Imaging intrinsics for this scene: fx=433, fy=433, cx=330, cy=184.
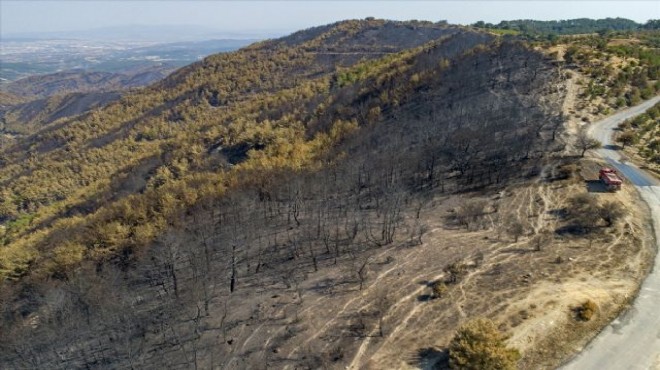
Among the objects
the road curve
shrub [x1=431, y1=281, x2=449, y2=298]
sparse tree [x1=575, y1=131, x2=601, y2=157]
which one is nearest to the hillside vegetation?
shrub [x1=431, y1=281, x2=449, y2=298]

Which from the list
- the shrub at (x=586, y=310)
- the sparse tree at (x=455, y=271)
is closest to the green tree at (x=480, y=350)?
the shrub at (x=586, y=310)

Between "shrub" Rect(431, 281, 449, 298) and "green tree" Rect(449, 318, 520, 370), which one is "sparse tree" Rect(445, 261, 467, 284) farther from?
"green tree" Rect(449, 318, 520, 370)

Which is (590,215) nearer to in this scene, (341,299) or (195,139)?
(341,299)

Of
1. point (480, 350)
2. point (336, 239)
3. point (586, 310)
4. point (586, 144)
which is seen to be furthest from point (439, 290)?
point (586, 144)

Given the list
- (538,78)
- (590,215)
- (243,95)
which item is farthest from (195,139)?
(590,215)

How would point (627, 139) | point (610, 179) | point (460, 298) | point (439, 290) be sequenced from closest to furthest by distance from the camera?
point (460, 298)
point (439, 290)
point (610, 179)
point (627, 139)

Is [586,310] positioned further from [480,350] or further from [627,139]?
[627,139]
